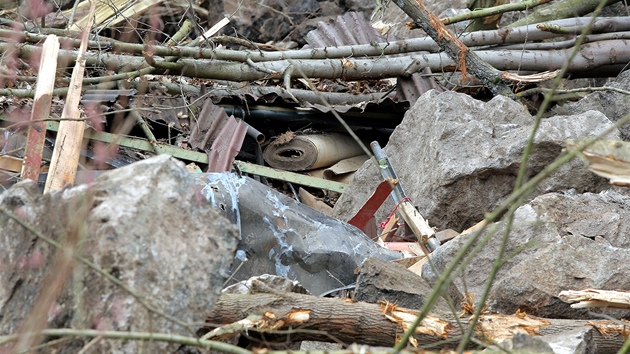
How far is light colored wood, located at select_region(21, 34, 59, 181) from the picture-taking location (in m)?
3.92

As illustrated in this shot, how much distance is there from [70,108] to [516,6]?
13.5 feet

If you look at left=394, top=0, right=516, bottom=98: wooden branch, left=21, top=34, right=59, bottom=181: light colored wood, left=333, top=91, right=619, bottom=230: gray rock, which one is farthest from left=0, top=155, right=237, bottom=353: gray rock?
left=394, top=0, right=516, bottom=98: wooden branch

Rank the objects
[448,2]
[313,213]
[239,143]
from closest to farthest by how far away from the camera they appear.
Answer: [313,213], [239,143], [448,2]

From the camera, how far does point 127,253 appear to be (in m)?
2.22

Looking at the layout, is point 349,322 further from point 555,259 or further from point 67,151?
point 67,151

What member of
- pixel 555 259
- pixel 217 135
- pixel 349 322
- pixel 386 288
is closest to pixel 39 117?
pixel 386 288

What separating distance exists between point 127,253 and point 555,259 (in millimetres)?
2057

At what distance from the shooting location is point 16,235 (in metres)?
2.41

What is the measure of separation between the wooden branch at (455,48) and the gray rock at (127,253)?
4.35 metres

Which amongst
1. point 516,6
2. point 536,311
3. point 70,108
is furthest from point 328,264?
point 516,6

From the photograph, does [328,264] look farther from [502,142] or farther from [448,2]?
[448,2]

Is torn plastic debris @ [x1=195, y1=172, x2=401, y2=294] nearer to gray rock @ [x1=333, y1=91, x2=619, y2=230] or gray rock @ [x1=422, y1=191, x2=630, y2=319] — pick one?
gray rock @ [x1=422, y1=191, x2=630, y2=319]

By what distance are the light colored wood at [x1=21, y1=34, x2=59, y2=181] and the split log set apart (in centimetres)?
146

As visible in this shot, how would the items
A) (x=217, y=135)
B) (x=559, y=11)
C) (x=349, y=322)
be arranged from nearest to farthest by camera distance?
(x=349, y=322)
(x=217, y=135)
(x=559, y=11)
